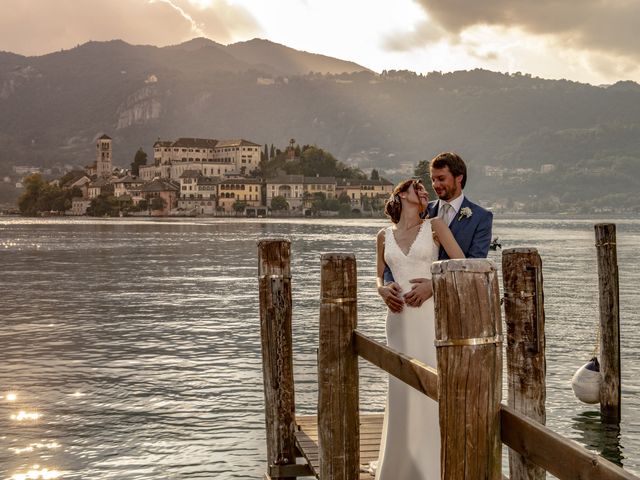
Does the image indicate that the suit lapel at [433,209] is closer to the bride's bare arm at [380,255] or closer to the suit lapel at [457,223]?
the suit lapel at [457,223]

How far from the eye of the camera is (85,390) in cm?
1675

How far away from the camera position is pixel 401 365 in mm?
4652

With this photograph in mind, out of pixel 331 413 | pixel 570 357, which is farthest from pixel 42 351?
pixel 331 413

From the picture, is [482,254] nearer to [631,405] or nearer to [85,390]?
[631,405]

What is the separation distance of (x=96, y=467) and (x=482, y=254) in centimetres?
752

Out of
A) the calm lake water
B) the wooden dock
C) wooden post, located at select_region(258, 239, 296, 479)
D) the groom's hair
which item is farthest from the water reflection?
the groom's hair

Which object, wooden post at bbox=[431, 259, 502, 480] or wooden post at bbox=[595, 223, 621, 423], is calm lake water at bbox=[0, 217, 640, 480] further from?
wooden post at bbox=[431, 259, 502, 480]

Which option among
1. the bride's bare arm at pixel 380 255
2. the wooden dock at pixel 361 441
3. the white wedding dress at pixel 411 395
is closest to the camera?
the white wedding dress at pixel 411 395

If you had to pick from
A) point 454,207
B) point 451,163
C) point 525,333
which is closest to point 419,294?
point 454,207

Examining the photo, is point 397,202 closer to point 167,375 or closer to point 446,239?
point 446,239

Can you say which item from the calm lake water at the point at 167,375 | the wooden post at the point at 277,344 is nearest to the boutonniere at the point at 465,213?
the wooden post at the point at 277,344

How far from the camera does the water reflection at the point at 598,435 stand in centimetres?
1255

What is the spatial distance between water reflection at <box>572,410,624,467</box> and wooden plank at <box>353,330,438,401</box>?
7849 millimetres

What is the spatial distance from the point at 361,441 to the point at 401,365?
449 centimetres
